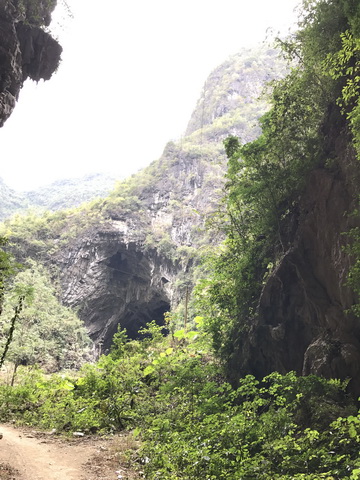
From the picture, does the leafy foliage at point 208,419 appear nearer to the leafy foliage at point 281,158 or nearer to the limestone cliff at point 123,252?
the leafy foliage at point 281,158

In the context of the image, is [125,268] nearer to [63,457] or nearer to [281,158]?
[281,158]

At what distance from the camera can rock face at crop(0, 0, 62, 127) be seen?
15117mm

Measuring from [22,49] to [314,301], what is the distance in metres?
17.8

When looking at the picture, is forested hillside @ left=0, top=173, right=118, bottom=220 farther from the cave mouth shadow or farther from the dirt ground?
the dirt ground

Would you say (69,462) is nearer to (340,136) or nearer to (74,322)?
(340,136)

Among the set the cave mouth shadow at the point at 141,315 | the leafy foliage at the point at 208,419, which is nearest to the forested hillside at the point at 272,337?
the leafy foliage at the point at 208,419

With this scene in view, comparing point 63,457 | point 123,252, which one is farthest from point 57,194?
point 63,457

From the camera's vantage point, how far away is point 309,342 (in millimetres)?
9711

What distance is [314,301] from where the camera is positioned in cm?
944

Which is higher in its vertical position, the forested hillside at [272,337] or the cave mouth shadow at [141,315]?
the forested hillside at [272,337]

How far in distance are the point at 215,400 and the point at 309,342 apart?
12.7 feet

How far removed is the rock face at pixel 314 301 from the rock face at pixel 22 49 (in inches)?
547

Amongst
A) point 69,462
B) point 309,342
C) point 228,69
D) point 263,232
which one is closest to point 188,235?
point 263,232

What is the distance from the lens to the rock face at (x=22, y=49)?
49.6 feet
